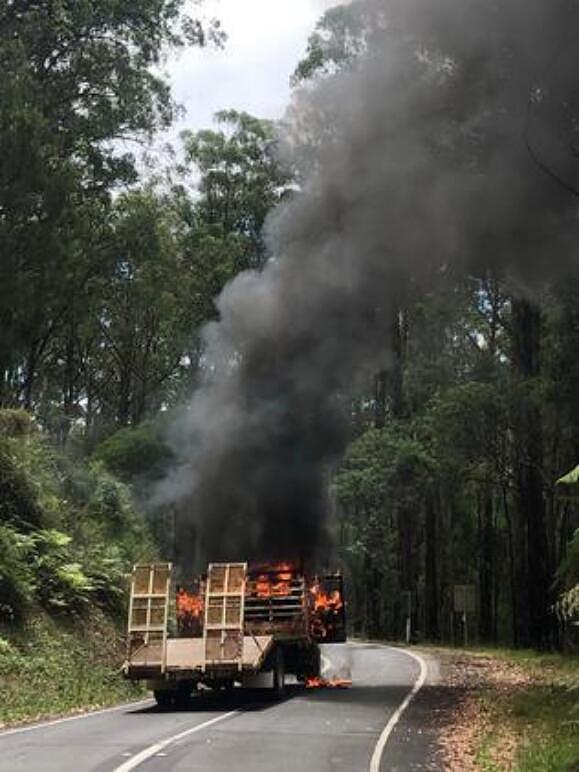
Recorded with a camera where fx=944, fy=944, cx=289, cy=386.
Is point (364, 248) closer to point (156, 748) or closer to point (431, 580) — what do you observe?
point (156, 748)

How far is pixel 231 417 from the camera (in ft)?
59.8

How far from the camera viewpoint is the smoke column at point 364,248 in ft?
52.7

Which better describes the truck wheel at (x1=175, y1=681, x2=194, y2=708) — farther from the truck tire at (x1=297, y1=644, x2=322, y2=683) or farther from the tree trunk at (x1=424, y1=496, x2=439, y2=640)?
the tree trunk at (x1=424, y1=496, x2=439, y2=640)

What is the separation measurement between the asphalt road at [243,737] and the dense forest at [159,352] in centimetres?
291

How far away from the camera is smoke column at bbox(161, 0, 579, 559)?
1606cm

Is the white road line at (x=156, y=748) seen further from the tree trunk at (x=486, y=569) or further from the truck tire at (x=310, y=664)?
the tree trunk at (x=486, y=569)

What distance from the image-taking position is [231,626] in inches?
579

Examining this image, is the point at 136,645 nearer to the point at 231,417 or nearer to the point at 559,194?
the point at 231,417

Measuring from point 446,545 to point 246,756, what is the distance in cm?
4078

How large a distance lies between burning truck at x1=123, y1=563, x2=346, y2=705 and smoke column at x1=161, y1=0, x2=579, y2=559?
1193mm

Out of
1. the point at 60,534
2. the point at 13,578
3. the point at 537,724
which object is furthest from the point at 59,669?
the point at 537,724

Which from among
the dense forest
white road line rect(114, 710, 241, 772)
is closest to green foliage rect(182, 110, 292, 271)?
the dense forest

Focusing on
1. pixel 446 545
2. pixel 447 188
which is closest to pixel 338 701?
pixel 447 188

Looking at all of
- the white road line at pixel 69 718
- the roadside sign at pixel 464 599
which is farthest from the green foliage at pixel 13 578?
the roadside sign at pixel 464 599
